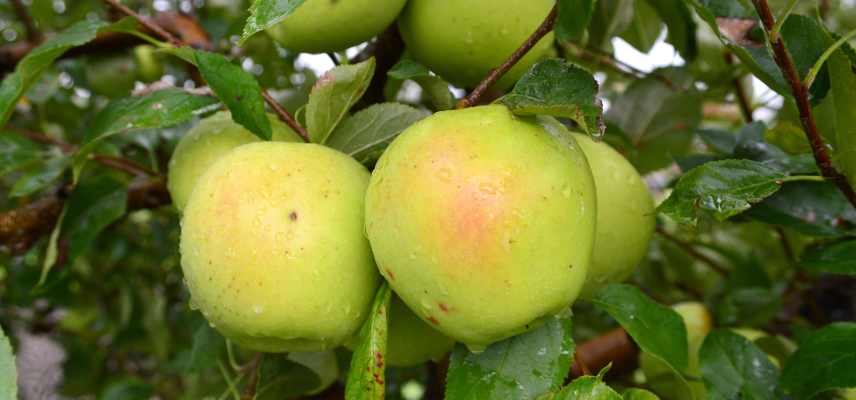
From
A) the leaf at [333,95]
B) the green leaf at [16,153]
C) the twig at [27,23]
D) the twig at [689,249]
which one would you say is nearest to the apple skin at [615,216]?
the leaf at [333,95]

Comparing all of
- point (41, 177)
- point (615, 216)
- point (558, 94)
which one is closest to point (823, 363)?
point (615, 216)

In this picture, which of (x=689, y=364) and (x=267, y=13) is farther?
(x=689, y=364)

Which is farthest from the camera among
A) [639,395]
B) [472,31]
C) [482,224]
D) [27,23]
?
[27,23]

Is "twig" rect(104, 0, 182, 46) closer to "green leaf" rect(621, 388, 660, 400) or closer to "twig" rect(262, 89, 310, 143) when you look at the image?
"twig" rect(262, 89, 310, 143)

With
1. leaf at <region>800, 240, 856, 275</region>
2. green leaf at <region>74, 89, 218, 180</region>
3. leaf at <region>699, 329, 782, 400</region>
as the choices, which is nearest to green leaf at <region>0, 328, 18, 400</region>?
green leaf at <region>74, 89, 218, 180</region>

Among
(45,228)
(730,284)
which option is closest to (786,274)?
(730,284)

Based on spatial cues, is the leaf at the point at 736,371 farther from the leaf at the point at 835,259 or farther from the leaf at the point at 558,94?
the leaf at the point at 558,94

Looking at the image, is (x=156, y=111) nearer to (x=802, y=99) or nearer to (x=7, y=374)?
(x=7, y=374)
